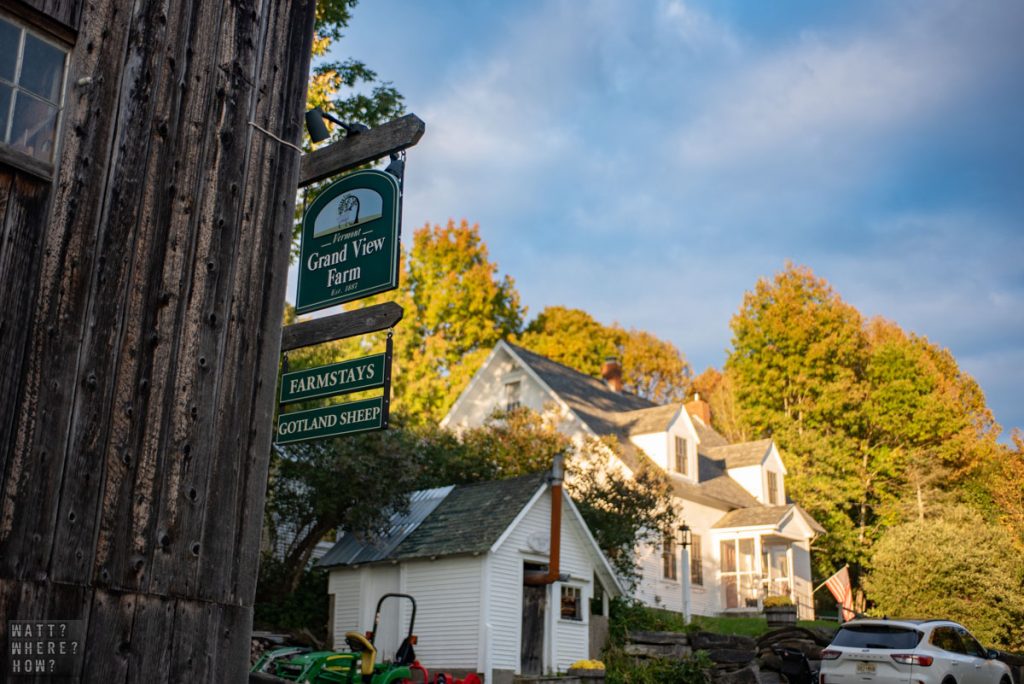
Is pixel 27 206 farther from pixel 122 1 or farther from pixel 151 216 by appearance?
pixel 122 1

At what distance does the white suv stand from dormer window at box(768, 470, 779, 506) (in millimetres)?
25928

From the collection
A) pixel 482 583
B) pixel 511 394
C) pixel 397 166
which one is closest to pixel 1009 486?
pixel 511 394

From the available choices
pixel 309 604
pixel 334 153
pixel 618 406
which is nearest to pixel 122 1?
pixel 334 153

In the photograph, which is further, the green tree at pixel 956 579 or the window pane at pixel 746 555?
the window pane at pixel 746 555

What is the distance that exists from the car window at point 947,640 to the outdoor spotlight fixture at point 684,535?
13559 mm

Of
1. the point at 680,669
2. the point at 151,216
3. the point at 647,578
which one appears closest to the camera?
the point at 151,216

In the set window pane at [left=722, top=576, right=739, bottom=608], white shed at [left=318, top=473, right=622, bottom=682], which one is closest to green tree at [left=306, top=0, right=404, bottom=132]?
white shed at [left=318, top=473, right=622, bottom=682]

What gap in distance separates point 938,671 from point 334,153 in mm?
11450

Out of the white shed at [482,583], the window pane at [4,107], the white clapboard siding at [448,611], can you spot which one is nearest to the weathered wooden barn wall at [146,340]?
the window pane at [4,107]

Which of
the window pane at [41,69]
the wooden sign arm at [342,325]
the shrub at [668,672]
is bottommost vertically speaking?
the shrub at [668,672]

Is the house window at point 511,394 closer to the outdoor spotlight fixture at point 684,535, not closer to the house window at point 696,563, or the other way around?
the outdoor spotlight fixture at point 684,535

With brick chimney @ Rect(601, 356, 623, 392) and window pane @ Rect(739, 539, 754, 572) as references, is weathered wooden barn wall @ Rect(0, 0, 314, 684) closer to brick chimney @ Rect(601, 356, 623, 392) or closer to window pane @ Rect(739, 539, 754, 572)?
window pane @ Rect(739, 539, 754, 572)

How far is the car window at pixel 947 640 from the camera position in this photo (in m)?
14.9

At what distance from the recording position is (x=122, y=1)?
6.73 meters
